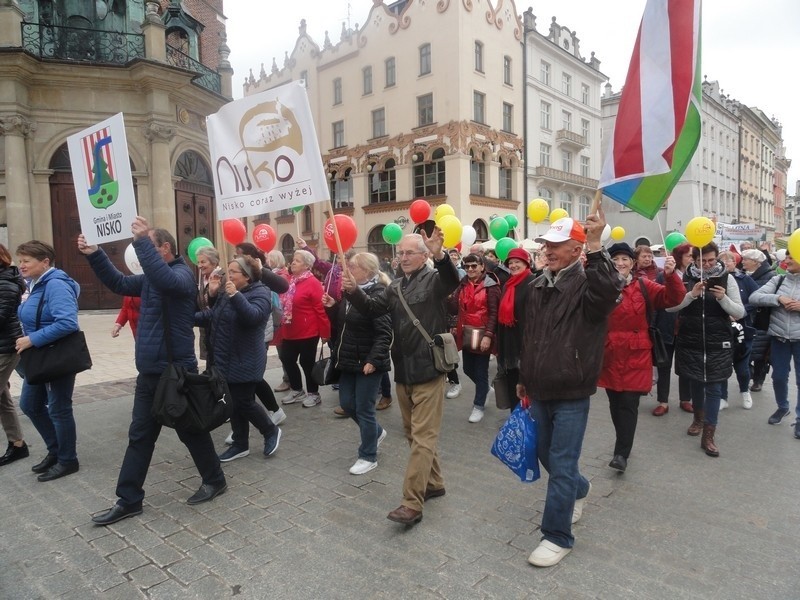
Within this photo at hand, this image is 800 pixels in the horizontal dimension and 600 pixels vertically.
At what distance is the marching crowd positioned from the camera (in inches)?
121

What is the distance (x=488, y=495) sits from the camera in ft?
12.9

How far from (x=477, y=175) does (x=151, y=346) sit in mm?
27610

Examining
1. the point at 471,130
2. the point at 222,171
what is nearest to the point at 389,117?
the point at 471,130

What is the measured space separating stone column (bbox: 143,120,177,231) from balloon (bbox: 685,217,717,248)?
43.8ft

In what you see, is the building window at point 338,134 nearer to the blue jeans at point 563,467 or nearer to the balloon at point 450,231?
the balloon at point 450,231

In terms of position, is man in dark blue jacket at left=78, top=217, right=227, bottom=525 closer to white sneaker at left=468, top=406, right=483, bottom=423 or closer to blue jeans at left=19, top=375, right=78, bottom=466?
blue jeans at left=19, top=375, right=78, bottom=466

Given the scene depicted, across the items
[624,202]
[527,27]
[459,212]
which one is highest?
[527,27]

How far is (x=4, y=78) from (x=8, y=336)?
1236 centimetres

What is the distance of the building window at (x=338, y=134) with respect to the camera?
113ft

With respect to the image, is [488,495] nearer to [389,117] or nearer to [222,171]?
[222,171]

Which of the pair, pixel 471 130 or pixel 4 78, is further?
pixel 471 130

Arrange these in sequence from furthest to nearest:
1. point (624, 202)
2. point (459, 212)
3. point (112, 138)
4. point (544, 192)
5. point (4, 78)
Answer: point (544, 192) → point (459, 212) → point (4, 78) → point (112, 138) → point (624, 202)

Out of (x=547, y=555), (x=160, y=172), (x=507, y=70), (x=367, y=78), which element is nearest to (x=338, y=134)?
(x=367, y=78)

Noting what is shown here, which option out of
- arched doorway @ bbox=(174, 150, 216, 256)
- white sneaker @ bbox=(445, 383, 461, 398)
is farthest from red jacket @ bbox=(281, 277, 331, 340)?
arched doorway @ bbox=(174, 150, 216, 256)
